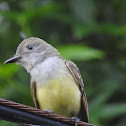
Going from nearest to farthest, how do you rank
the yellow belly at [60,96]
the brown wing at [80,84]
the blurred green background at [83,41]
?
the yellow belly at [60,96] < the brown wing at [80,84] < the blurred green background at [83,41]

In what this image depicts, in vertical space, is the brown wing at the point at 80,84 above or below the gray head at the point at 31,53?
below

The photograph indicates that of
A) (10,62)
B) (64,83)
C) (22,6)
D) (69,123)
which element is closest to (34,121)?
(69,123)

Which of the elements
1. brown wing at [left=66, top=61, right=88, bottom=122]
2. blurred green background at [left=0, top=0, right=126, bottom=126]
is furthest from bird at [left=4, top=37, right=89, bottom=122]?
blurred green background at [left=0, top=0, right=126, bottom=126]

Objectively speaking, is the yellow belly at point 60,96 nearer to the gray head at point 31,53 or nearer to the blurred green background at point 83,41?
the gray head at point 31,53

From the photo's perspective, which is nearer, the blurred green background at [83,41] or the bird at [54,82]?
the bird at [54,82]

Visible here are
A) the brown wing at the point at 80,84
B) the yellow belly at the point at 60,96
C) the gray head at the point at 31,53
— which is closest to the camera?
the yellow belly at the point at 60,96

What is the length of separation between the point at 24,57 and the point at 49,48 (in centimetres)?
46

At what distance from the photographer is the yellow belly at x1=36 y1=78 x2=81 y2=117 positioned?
5410 mm

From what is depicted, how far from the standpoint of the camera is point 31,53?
6148 mm

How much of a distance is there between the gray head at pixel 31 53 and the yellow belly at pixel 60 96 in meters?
0.55

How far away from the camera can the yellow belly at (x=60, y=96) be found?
213 inches

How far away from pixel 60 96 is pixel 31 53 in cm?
105

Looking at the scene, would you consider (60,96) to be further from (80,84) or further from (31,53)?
(31,53)

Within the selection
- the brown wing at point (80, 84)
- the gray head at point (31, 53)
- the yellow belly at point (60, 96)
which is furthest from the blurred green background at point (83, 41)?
the yellow belly at point (60, 96)
